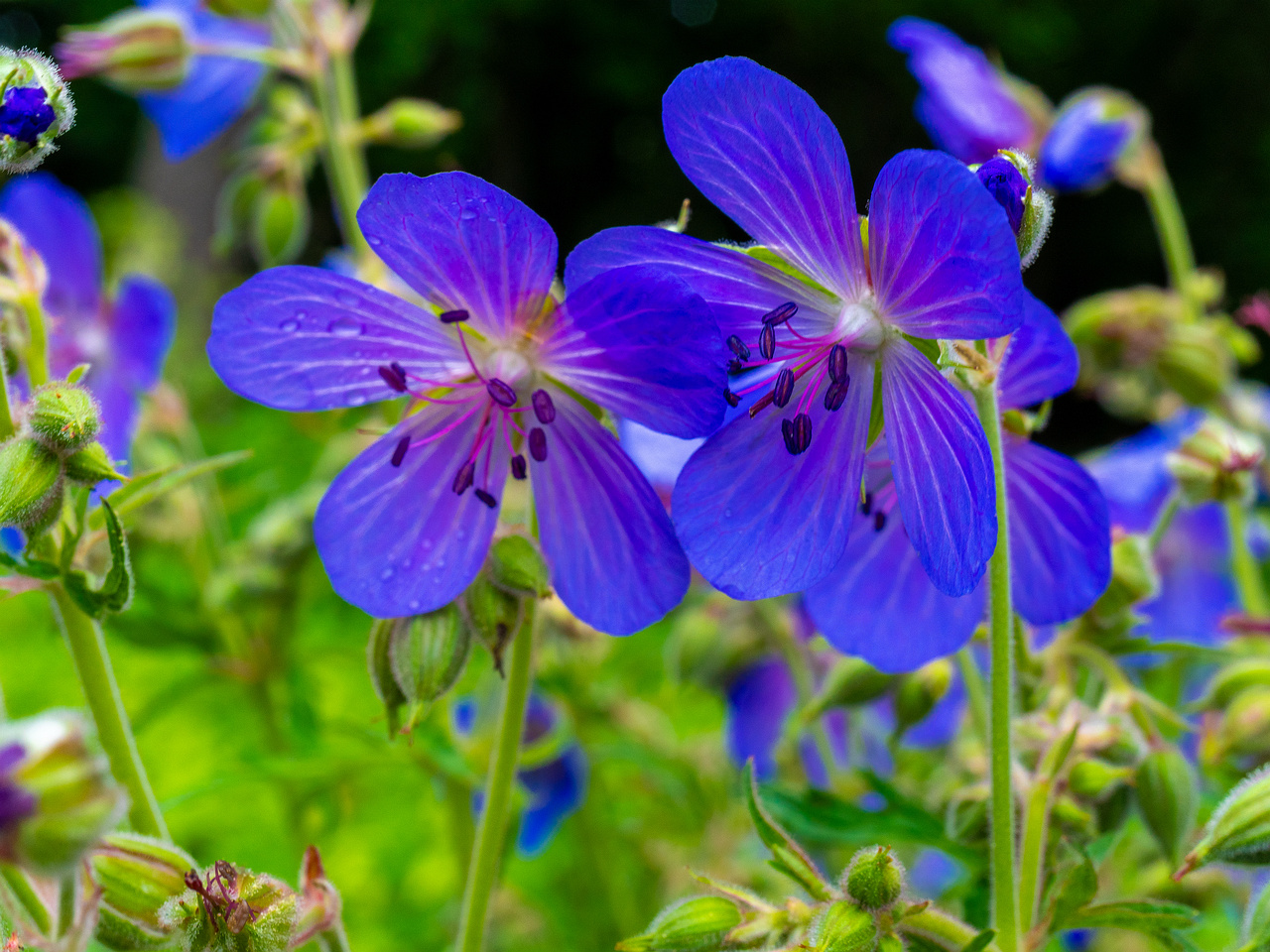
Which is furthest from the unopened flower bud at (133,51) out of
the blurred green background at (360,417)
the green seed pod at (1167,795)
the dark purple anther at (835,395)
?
the green seed pod at (1167,795)

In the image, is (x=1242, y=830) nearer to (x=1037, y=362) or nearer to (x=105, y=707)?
(x=1037, y=362)

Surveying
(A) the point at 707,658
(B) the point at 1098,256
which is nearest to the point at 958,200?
(A) the point at 707,658

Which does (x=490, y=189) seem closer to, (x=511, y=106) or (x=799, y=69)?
(x=799, y=69)

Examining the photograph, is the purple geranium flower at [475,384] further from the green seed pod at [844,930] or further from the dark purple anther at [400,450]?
the green seed pod at [844,930]

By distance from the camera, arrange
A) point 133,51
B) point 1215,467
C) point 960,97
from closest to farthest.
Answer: point 1215,467
point 960,97
point 133,51

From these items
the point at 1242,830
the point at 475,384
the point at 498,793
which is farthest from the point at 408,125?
the point at 1242,830
